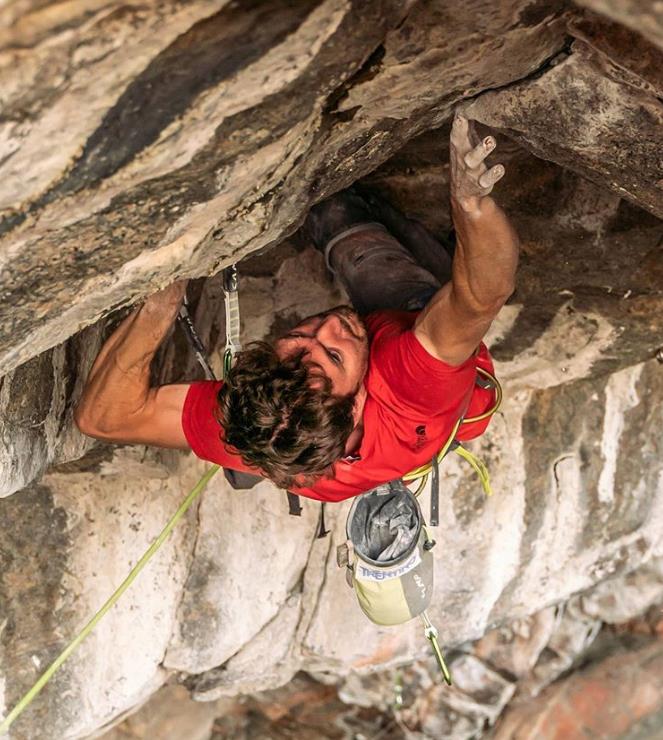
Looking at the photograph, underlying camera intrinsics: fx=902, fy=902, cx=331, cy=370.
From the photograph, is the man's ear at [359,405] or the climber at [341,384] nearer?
the climber at [341,384]

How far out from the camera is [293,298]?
12.3ft

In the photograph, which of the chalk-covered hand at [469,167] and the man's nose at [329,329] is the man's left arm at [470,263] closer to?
the chalk-covered hand at [469,167]

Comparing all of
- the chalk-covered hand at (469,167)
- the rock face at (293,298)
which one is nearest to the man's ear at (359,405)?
the rock face at (293,298)

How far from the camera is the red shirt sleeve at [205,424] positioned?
2.73 m

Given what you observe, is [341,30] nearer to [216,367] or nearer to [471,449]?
[216,367]

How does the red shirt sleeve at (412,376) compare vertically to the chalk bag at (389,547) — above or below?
above

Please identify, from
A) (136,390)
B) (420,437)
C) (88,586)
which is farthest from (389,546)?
(88,586)

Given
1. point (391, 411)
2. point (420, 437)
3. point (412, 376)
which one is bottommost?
point (420, 437)

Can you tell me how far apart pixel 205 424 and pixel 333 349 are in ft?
1.58

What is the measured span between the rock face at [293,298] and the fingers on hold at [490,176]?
20 centimetres

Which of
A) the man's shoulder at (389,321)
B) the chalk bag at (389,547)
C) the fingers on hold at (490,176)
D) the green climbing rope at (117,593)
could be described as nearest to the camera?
the fingers on hold at (490,176)

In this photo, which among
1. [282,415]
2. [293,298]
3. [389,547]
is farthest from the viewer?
[293,298]

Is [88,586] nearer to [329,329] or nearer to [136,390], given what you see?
[136,390]

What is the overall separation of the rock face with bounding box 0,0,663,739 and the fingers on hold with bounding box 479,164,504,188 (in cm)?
20
